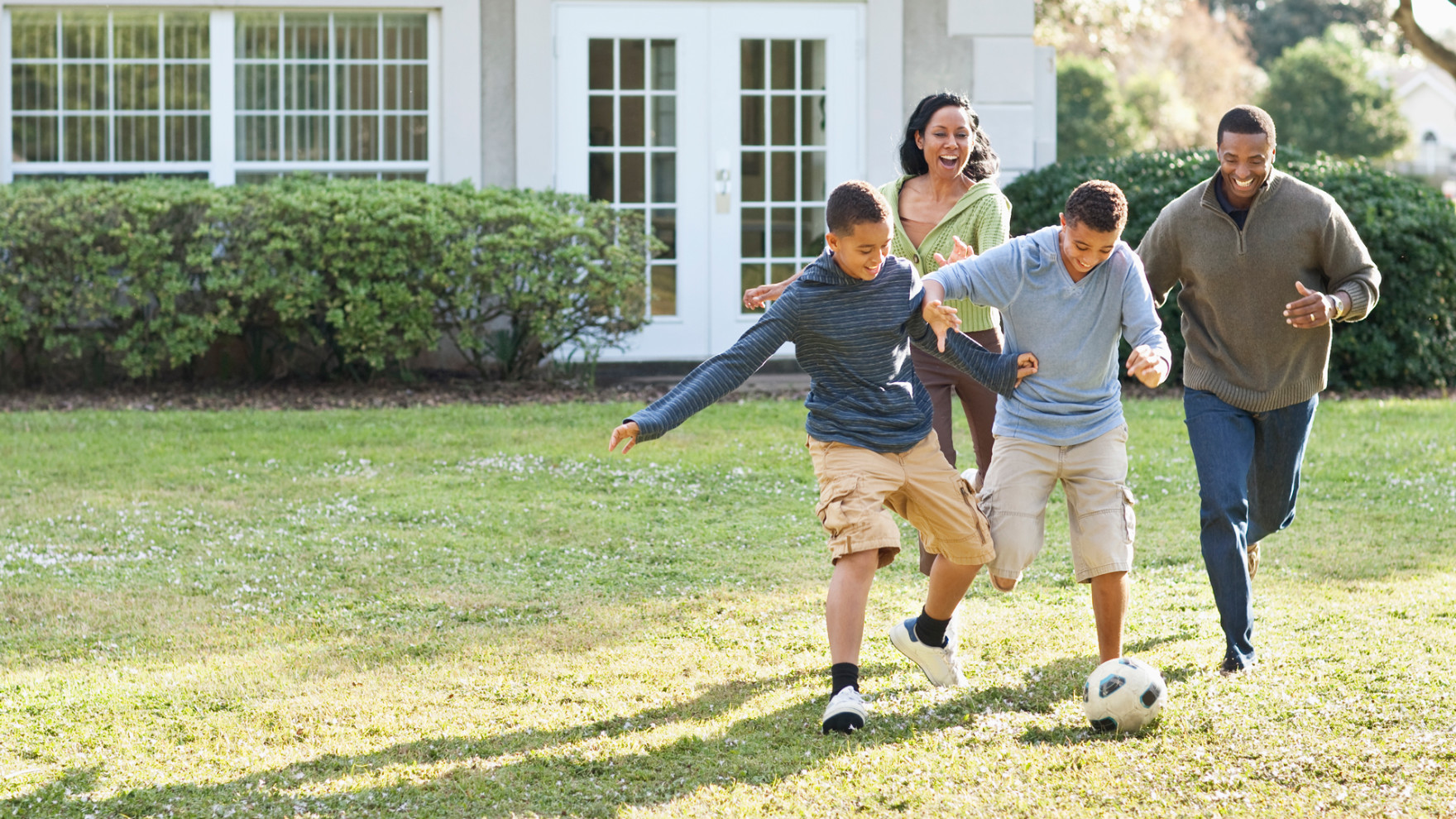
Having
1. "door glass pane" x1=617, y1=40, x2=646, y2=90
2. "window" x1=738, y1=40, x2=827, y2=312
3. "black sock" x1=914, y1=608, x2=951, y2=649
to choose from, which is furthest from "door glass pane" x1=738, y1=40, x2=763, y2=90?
"black sock" x1=914, y1=608, x2=951, y2=649

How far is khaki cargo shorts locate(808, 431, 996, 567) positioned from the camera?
4.13m

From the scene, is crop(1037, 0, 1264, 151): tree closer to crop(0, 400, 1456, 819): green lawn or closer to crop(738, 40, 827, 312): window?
crop(738, 40, 827, 312): window

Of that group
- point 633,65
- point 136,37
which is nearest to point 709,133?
point 633,65

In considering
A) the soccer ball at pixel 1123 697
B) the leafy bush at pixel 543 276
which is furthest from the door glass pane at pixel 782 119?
the soccer ball at pixel 1123 697

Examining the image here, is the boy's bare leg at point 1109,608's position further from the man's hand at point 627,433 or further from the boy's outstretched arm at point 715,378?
the man's hand at point 627,433

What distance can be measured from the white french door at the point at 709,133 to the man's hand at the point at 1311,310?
7362 mm

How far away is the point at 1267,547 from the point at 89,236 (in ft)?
25.5

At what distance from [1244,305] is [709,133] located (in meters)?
7.38

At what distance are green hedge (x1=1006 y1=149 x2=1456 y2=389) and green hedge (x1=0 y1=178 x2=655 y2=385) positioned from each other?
3.68m

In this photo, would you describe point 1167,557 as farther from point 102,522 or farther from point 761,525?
point 102,522

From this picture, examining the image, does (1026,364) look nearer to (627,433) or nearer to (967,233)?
(967,233)

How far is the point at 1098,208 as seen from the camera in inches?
158

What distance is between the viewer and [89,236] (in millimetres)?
10125

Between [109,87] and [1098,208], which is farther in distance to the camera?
[109,87]
